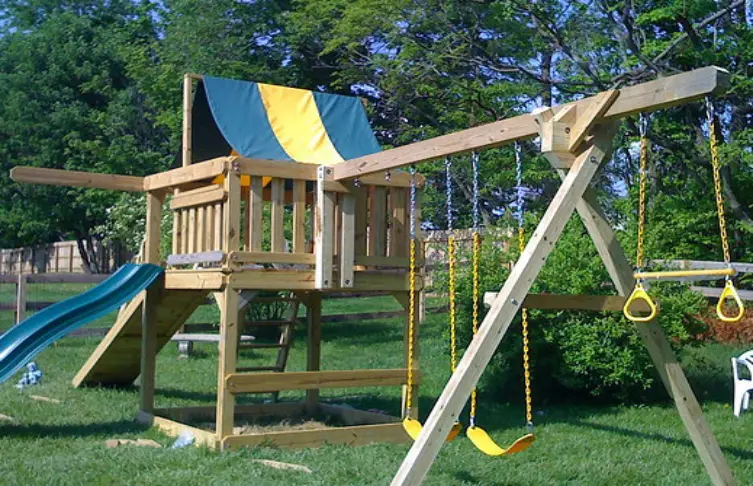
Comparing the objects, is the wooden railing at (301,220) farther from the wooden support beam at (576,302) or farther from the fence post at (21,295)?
the fence post at (21,295)

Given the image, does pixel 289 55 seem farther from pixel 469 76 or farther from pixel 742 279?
pixel 742 279

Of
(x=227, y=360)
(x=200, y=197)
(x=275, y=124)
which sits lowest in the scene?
(x=227, y=360)

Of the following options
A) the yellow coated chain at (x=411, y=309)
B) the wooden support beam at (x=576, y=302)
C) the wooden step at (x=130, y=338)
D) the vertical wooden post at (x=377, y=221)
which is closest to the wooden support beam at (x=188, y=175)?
the wooden step at (x=130, y=338)

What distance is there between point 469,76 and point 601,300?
1671 centimetres

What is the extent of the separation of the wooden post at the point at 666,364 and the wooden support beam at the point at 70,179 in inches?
196

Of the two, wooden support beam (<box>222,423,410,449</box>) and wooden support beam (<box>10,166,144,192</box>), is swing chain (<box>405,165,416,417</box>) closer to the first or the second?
wooden support beam (<box>222,423,410,449</box>)

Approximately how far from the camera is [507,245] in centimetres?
1156

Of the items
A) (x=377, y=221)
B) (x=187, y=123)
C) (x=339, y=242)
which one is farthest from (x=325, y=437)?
(x=187, y=123)

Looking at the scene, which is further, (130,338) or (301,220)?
(130,338)

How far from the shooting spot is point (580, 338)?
9.09 meters

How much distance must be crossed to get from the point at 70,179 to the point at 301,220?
2463 mm

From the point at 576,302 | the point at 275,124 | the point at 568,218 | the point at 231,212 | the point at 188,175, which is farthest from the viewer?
the point at 275,124

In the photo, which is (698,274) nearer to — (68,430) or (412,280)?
(412,280)

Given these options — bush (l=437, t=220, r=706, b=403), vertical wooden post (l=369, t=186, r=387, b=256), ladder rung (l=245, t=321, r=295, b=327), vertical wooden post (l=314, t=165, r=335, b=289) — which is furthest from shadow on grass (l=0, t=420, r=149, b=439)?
bush (l=437, t=220, r=706, b=403)
